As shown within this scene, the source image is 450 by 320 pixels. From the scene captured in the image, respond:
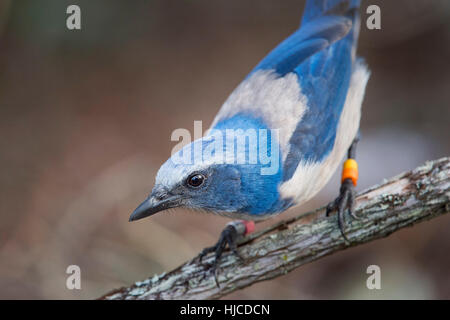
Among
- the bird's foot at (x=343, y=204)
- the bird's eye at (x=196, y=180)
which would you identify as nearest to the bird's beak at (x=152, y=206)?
the bird's eye at (x=196, y=180)

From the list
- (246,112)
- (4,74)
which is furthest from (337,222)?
(4,74)

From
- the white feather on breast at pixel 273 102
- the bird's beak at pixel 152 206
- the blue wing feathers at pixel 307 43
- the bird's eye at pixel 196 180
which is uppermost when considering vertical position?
the blue wing feathers at pixel 307 43

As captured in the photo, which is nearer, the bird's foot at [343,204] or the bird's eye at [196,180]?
the bird's eye at [196,180]

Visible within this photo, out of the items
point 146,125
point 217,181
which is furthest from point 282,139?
point 146,125

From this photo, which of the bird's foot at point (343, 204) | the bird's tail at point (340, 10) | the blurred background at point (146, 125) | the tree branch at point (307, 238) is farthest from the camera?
the blurred background at point (146, 125)

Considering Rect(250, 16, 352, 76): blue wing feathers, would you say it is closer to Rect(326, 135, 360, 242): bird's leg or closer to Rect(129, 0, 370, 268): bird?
Rect(129, 0, 370, 268): bird

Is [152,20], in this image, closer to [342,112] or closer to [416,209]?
[342,112]

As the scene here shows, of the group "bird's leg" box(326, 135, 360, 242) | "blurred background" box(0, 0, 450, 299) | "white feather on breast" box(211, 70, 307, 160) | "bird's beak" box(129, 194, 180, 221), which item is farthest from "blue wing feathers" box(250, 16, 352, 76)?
"blurred background" box(0, 0, 450, 299)

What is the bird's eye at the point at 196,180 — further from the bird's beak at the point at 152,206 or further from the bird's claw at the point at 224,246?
the bird's claw at the point at 224,246
